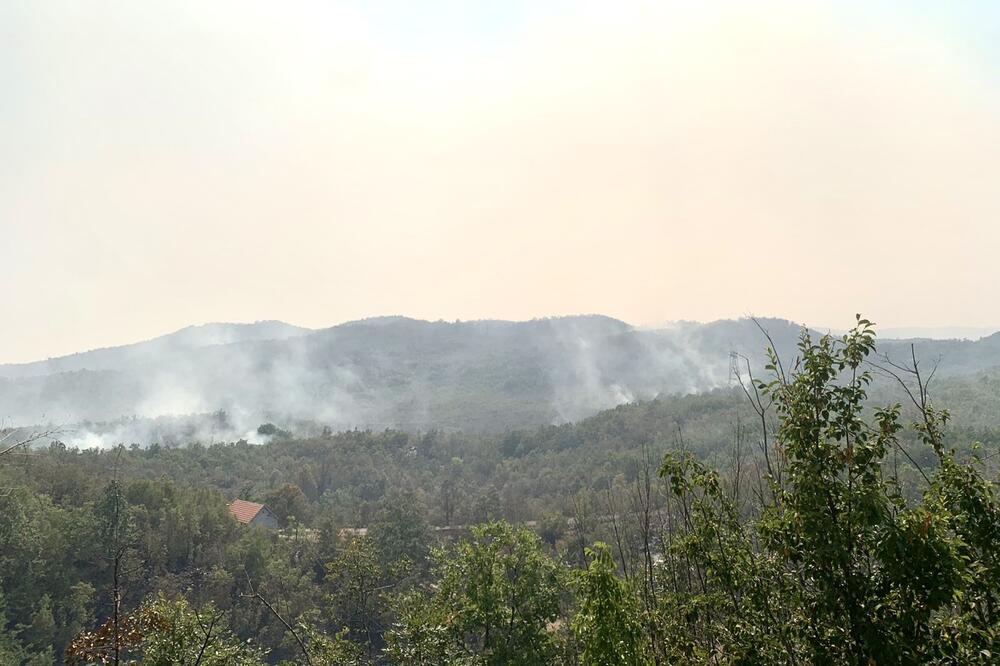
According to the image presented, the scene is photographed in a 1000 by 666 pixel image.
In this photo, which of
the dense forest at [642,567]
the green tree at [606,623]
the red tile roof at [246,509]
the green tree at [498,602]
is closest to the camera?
the dense forest at [642,567]

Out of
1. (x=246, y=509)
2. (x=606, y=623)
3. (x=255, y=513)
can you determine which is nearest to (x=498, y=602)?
(x=606, y=623)

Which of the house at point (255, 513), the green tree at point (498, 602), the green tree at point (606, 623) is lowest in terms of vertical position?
the house at point (255, 513)

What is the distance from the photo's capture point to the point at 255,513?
58.7 metres

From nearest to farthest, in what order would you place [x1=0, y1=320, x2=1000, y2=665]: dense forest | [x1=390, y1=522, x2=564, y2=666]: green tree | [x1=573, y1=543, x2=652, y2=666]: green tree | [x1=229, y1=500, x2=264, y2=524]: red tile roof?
[x1=0, y1=320, x2=1000, y2=665]: dense forest, [x1=573, y1=543, x2=652, y2=666]: green tree, [x1=390, y1=522, x2=564, y2=666]: green tree, [x1=229, y1=500, x2=264, y2=524]: red tile roof

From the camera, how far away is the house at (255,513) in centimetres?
5769

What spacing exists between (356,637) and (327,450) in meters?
65.5

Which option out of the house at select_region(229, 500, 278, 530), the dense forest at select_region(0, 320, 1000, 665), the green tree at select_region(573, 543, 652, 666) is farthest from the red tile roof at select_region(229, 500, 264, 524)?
the green tree at select_region(573, 543, 652, 666)

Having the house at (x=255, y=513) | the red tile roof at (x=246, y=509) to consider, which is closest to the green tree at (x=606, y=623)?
the house at (x=255, y=513)

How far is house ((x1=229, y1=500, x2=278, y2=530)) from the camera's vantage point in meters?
57.7

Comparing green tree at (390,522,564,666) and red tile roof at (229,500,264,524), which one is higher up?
green tree at (390,522,564,666)

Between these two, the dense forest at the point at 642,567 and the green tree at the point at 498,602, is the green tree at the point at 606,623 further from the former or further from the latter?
the green tree at the point at 498,602

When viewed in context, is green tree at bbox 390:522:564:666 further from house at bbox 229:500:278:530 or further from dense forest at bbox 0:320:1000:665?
house at bbox 229:500:278:530

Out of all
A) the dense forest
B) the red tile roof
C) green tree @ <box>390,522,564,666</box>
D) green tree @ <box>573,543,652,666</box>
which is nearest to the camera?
the dense forest

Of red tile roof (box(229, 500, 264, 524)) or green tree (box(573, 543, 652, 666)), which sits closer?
green tree (box(573, 543, 652, 666))
